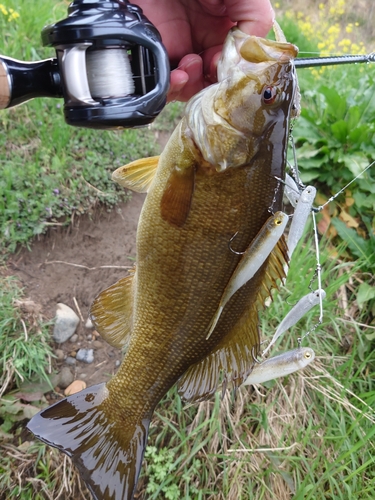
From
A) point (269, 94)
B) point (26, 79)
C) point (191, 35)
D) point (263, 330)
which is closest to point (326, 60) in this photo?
point (269, 94)

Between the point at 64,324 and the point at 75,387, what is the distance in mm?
364

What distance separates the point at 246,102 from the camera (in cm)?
137

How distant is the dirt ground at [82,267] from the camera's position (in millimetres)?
2426

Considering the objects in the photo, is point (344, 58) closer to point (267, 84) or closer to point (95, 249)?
point (267, 84)

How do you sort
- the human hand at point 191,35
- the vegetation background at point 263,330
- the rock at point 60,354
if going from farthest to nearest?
the rock at point 60,354
the vegetation background at point 263,330
the human hand at point 191,35

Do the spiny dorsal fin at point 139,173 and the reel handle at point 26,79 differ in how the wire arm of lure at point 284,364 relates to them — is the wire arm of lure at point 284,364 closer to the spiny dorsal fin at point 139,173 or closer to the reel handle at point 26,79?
the spiny dorsal fin at point 139,173

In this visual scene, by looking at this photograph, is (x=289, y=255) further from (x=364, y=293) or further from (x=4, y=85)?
(x=364, y=293)

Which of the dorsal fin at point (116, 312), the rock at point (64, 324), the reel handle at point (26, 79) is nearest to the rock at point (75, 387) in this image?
the rock at point (64, 324)

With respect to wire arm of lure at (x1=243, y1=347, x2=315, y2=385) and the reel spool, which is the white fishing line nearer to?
the reel spool

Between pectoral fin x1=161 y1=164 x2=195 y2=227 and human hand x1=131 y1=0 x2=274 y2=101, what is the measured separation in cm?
59

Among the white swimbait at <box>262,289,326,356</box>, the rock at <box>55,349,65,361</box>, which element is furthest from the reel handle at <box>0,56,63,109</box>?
the rock at <box>55,349,65,361</box>

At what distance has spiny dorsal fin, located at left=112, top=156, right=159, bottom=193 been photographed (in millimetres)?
1643

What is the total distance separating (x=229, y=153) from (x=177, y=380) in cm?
92

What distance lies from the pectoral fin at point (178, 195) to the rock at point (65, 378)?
1.31 metres
